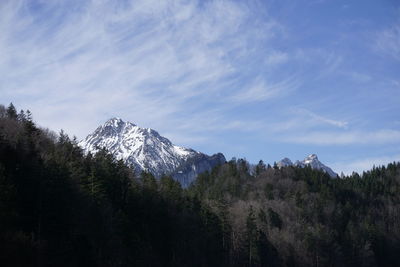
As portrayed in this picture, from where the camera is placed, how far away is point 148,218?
74188 mm

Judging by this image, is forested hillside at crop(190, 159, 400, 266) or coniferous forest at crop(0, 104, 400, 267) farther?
forested hillside at crop(190, 159, 400, 266)

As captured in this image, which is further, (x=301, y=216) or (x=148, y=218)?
(x=301, y=216)

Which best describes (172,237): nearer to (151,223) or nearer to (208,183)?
(151,223)

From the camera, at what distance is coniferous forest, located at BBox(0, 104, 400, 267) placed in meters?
51.9

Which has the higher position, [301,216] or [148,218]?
[301,216]

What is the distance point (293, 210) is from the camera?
478ft

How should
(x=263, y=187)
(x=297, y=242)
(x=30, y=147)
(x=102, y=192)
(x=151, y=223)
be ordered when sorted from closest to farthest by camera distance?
(x=30, y=147)
(x=102, y=192)
(x=151, y=223)
(x=297, y=242)
(x=263, y=187)

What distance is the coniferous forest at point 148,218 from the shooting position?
51906 millimetres

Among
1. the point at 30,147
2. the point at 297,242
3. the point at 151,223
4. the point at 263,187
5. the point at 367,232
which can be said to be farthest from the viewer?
the point at 263,187

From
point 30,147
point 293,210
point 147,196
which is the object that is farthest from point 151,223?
point 293,210

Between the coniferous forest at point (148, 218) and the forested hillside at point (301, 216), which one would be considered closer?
the coniferous forest at point (148, 218)

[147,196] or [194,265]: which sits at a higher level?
[147,196]

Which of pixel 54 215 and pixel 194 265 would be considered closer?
pixel 54 215

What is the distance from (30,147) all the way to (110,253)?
49.1ft
